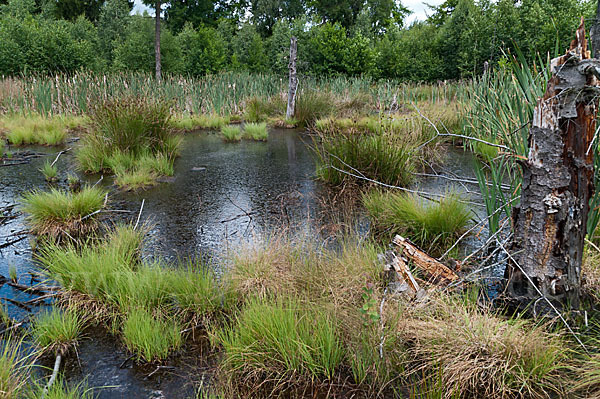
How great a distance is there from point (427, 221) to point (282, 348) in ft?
6.93

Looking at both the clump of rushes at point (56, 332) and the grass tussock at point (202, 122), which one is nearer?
the clump of rushes at point (56, 332)

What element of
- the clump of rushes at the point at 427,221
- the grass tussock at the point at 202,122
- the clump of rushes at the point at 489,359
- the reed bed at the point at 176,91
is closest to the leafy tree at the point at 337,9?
the reed bed at the point at 176,91

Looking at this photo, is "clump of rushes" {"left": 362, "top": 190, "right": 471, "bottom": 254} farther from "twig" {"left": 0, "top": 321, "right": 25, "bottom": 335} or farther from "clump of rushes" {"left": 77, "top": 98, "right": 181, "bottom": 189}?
"clump of rushes" {"left": 77, "top": 98, "right": 181, "bottom": 189}

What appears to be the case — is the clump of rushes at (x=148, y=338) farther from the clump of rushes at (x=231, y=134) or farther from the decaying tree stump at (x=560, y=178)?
the clump of rushes at (x=231, y=134)

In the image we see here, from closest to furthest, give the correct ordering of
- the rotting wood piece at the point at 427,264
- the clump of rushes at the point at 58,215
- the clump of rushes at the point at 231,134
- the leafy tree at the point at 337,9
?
the rotting wood piece at the point at 427,264
the clump of rushes at the point at 58,215
the clump of rushes at the point at 231,134
the leafy tree at the point at 337,9

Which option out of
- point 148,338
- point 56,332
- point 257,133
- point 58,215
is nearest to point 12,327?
point 56,332

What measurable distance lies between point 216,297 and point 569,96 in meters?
2.32

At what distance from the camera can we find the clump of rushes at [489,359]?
2.09 m

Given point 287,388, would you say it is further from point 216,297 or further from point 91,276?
point 91,276

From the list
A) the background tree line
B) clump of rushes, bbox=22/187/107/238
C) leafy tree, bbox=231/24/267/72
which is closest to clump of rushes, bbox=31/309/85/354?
clump of rushes, bbox=22/187/107/238

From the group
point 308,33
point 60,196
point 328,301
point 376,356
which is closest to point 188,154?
point 60,196

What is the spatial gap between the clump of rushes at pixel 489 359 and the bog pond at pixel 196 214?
3.33ft

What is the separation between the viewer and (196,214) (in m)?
5.06

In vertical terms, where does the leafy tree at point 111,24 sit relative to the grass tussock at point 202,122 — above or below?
above
